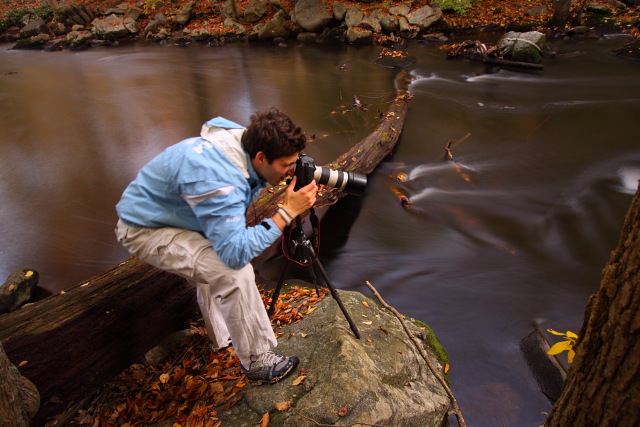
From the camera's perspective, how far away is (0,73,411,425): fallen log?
2.47m

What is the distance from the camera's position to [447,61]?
40.7ft

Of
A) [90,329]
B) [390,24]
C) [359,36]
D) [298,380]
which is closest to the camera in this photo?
[298,380]

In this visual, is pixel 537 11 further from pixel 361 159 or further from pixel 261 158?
pixel 261 158

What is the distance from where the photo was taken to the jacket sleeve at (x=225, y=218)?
2000 mm

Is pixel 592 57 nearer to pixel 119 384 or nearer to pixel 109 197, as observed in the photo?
pixel 109 197

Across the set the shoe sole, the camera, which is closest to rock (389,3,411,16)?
the camera

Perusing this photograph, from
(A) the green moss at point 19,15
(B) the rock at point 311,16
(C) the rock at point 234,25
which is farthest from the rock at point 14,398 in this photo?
(A) the green moss at point 19,15

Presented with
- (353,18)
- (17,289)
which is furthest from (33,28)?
(17,289)

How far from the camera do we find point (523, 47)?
11445mm

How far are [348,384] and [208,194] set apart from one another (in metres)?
1.36

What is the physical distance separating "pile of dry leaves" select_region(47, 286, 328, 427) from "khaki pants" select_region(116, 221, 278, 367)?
0.39 metres

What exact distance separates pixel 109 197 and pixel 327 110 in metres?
5.32

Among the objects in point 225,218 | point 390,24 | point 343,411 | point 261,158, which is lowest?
point 343,411

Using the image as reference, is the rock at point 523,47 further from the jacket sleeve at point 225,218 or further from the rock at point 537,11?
the jacket sleeve at point 225,218
